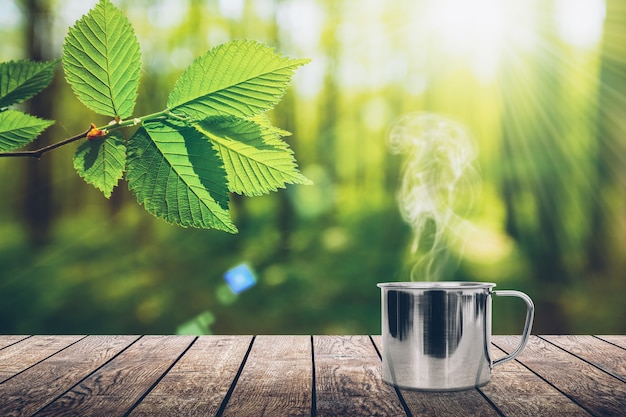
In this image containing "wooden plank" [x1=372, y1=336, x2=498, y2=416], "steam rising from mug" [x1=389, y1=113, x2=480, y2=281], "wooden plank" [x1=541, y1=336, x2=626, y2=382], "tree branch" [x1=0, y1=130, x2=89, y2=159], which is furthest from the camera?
"steam rising from mug" [x1=389, y1=113, x2=480, y2=281]

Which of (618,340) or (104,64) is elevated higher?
(104,64)

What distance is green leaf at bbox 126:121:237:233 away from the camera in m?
0.18

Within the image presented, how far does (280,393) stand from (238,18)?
299cm

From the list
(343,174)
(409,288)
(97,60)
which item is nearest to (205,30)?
(343,174)

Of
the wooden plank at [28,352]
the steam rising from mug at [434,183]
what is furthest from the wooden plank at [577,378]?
the steam rising from mug at [434,183]

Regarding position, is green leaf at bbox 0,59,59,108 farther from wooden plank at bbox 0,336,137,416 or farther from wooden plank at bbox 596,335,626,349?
wooden plank at bbox 596,335,626,349

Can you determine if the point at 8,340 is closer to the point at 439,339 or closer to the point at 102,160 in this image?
the point at 439,339

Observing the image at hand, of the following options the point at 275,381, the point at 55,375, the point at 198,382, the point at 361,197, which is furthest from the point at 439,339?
the point at 361,197

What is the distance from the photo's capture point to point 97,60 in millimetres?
184

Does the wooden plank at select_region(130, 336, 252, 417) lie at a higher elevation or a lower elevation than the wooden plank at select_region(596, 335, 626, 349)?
higher

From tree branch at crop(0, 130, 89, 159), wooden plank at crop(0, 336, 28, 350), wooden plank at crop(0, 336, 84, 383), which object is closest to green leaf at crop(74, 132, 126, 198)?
tree branch at crop(0, 130, 89, 159)

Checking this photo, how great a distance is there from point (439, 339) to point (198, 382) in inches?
16.6

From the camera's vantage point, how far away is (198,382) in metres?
1.09

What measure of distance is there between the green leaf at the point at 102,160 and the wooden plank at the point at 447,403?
30.1 inches
